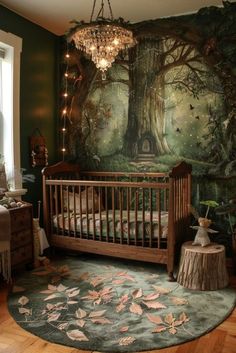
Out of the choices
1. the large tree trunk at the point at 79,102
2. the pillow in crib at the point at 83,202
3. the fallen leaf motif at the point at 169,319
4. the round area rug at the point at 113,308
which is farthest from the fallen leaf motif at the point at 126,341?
the large tree trunk at the point at 79,102

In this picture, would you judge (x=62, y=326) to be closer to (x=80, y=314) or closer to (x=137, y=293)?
(x=80, y=314)

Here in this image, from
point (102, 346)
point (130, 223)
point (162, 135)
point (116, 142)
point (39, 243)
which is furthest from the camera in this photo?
point (116, 142)

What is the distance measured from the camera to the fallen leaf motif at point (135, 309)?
7.55ft

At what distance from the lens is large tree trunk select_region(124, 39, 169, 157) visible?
365cm

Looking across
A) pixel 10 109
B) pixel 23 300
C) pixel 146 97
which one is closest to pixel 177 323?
pixel 23 300

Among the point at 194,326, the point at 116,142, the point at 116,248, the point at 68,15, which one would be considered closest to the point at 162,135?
the point at 116,142

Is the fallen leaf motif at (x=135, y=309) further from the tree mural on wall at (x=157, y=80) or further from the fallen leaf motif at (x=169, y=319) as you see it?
the tree mural on wall at (x=157, y=80)

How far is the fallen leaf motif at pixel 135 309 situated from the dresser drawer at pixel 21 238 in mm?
1212

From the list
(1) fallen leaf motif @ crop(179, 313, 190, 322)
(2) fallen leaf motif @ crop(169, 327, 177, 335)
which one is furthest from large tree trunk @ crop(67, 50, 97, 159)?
(2) fallen leaf motif @ crop(169, 327, 177, 335)

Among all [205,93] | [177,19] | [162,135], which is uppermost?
[177,19]

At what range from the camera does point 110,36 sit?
2477 millimetres

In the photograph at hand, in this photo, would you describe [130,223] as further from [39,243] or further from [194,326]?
[194,326]

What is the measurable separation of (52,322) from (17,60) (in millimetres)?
2622

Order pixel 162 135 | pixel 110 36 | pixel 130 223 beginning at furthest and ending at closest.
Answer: pixel 162 135 → pixel 130 223 → pixel 110 36
